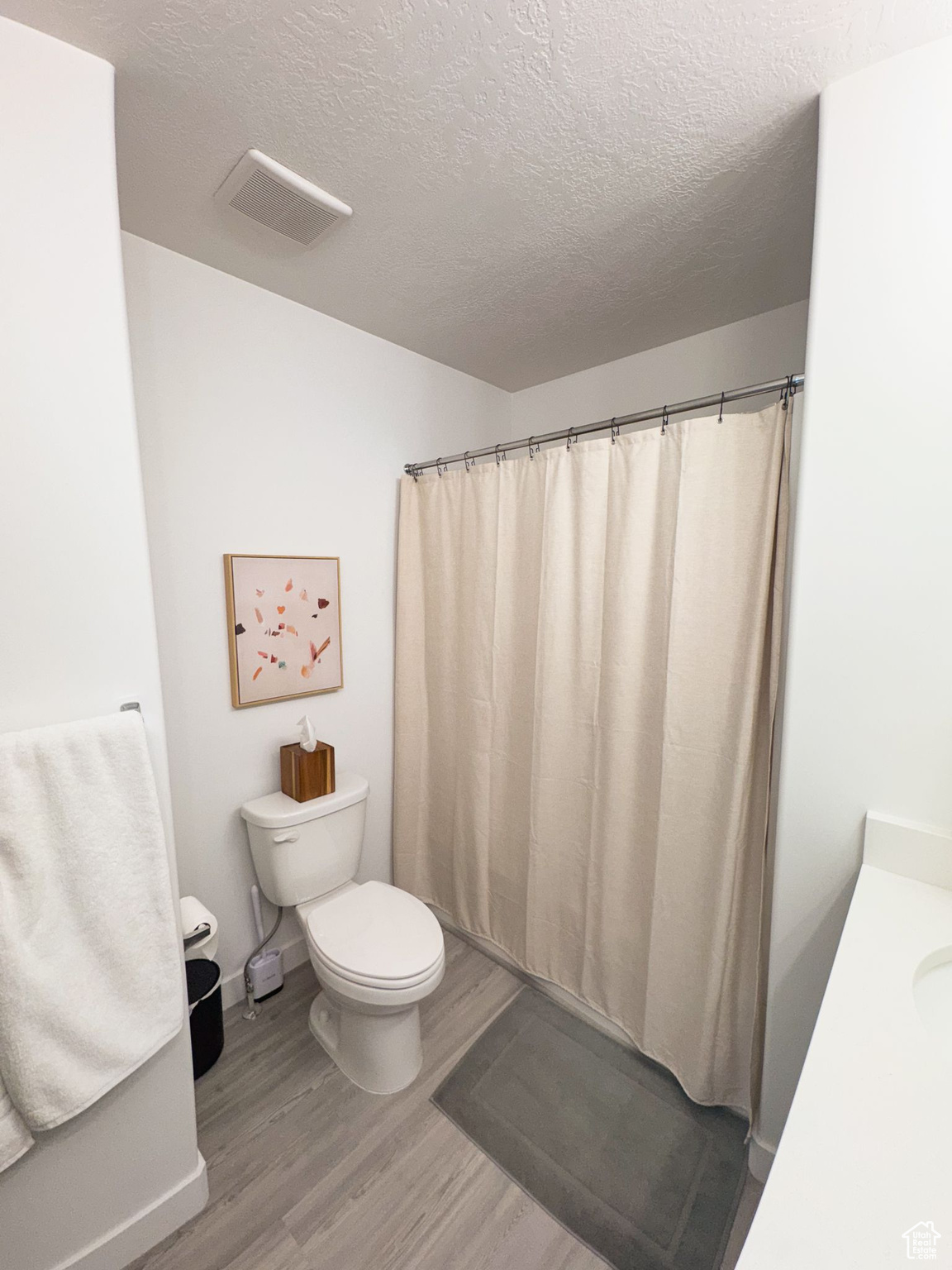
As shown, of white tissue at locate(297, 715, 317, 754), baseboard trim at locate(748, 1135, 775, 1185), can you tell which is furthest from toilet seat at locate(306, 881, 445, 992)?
baseboard trim at locate(748, 1135, 775, 1185)

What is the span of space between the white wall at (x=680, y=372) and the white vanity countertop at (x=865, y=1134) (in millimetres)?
1707

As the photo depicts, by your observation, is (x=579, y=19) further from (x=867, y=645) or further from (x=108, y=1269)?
(x=108, y=1269)

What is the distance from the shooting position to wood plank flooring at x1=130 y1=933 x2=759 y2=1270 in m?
1.17

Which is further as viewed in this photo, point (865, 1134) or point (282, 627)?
point (282, 627)

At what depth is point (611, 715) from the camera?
162cm

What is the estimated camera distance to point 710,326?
1866 millimetres

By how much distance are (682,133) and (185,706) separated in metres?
1.93

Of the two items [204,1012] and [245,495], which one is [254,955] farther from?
[245,495]

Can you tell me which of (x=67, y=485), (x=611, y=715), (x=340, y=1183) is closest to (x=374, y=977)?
(x=340, y=1183)

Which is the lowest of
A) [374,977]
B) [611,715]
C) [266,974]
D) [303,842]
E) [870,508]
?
[266,974]

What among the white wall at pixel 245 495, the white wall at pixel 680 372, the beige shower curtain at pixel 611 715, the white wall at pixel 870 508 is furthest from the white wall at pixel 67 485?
the white wall at pixel 680 372

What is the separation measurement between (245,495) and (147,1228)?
185 cm

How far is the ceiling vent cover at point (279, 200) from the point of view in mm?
1197

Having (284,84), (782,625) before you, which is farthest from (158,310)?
(782,625)
